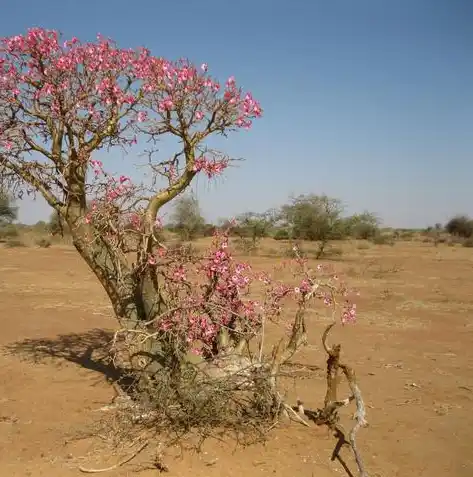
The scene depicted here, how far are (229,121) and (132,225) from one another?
5.23 ft

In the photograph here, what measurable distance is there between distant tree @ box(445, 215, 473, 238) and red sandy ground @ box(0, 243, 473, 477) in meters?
43.8

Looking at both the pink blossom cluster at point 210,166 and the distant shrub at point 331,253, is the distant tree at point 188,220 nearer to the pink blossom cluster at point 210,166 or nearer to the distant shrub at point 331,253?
the distant shrub at point 331,253

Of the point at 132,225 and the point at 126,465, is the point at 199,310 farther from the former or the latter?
the point at 126,465

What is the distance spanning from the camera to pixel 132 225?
18.9ft

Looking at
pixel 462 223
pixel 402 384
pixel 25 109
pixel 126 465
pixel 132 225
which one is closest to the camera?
pixel 126 465

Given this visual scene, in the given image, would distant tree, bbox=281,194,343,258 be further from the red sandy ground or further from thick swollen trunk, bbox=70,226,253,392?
thick swollen trunk, bbox=70,226,253,392

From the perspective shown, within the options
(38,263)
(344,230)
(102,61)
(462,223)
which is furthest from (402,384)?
(462,223)

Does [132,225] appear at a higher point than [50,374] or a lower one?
higher

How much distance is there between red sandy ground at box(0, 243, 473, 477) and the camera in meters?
4.52

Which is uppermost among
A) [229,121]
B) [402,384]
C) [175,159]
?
[229,121]

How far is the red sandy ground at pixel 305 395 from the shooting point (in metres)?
4.52

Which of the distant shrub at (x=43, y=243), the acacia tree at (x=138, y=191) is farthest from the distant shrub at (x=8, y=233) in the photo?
the acacia tree at (x=138, y=191)

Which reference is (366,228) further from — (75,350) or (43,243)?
(75,350)

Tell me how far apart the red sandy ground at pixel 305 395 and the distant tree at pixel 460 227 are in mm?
43830
